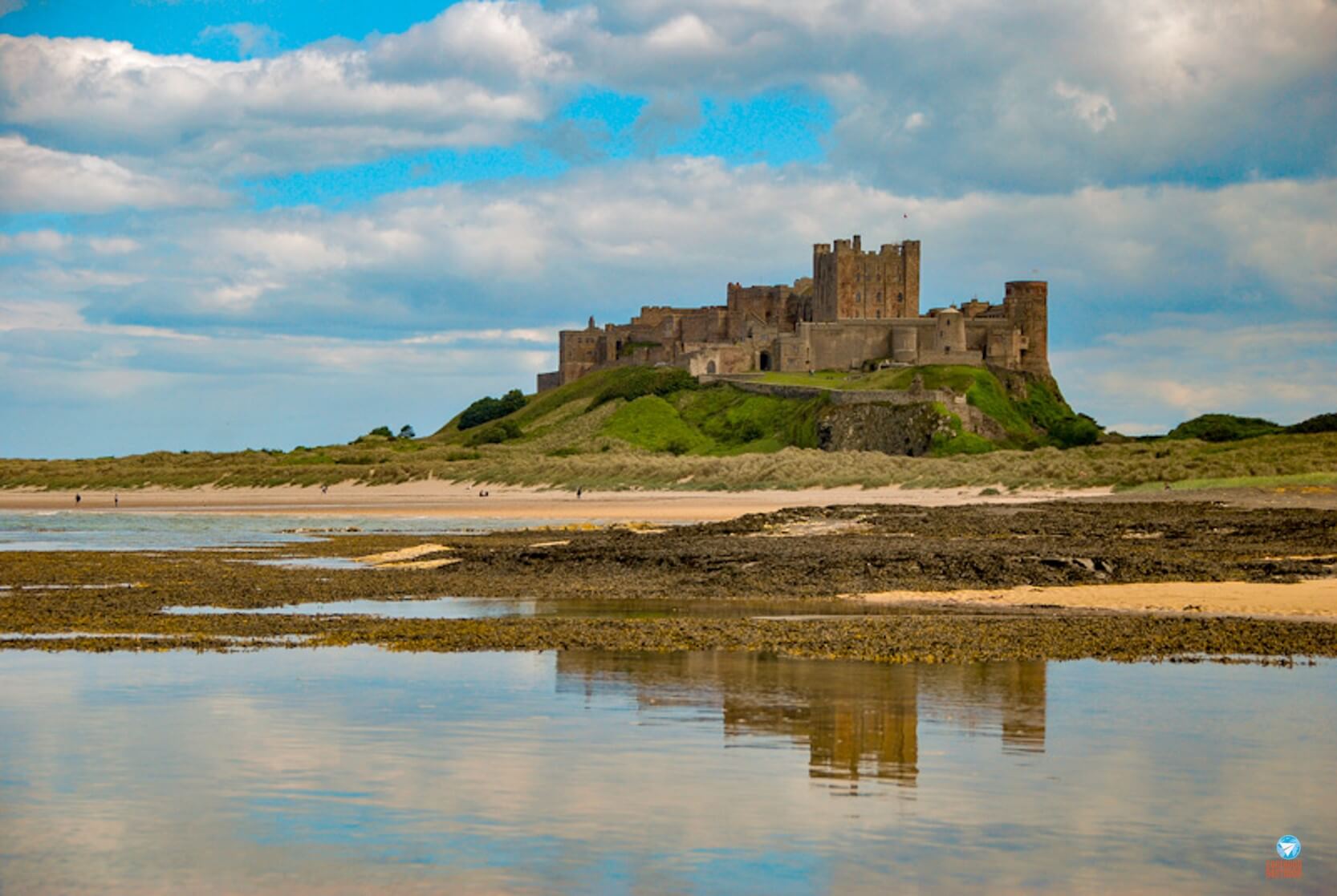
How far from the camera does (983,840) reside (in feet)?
27.1

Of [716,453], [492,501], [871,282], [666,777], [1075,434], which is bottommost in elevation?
[666,777]

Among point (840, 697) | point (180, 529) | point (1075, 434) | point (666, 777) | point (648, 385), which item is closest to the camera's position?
point (666, 777)

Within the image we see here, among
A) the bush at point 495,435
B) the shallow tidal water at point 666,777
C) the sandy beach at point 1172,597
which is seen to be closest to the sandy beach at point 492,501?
the sandy beach at point 1172,597

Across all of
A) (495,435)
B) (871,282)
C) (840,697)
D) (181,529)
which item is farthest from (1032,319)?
(840,697)

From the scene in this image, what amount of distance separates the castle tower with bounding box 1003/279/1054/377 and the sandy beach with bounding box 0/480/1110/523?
42.6m

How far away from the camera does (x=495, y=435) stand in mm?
95938

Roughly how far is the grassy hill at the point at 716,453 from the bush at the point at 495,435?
228 mm

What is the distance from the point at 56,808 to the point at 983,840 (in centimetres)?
546

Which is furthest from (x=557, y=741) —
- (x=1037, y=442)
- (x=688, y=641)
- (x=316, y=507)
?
(x=1037, y=442)

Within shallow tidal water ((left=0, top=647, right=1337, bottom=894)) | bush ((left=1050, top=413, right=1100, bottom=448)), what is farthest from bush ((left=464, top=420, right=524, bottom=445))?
shallow tidal water ((left=0, top=647, right=1337, bottom=894))

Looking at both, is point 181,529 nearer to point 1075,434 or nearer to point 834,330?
point 1075,434

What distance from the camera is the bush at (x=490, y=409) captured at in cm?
11012

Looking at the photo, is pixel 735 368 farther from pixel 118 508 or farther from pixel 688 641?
pixel 688 641

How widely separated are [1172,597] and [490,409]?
94.0 meters
